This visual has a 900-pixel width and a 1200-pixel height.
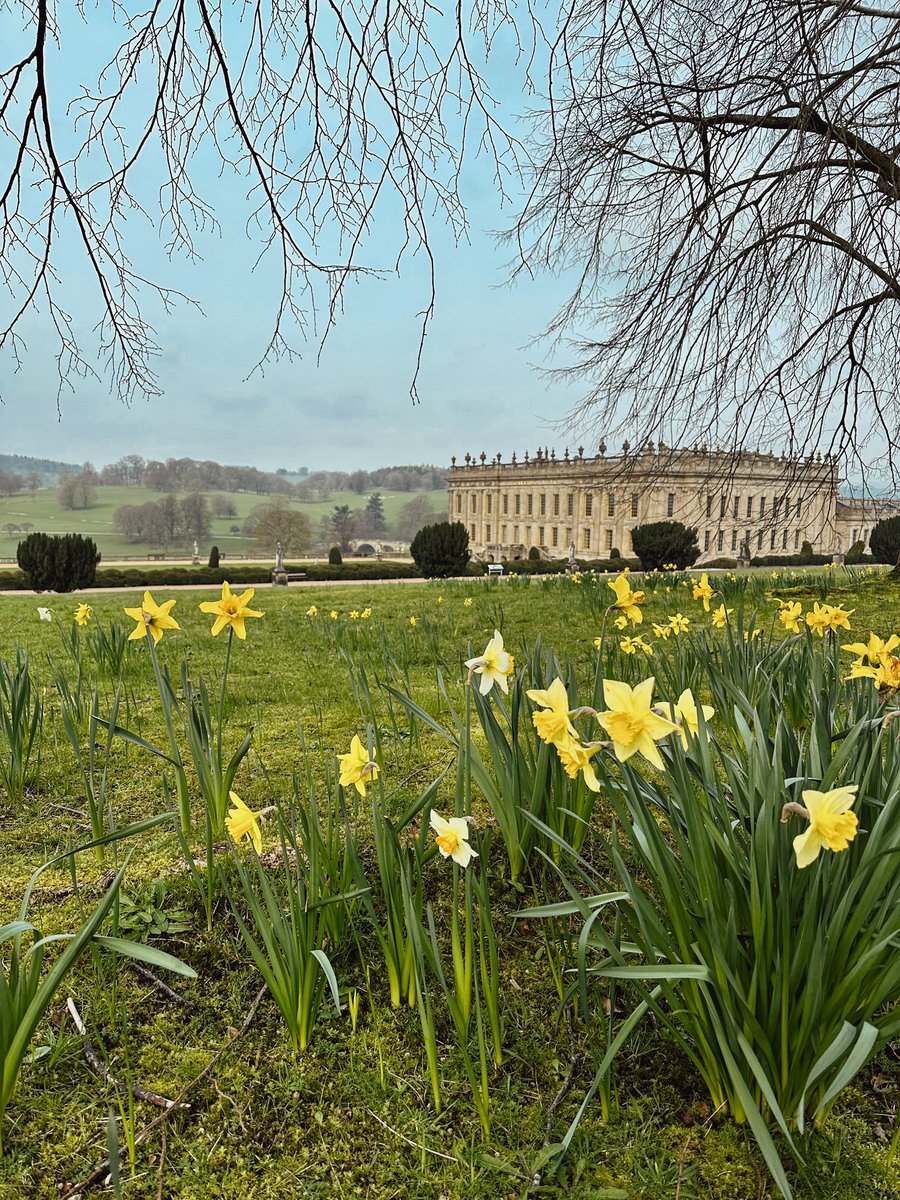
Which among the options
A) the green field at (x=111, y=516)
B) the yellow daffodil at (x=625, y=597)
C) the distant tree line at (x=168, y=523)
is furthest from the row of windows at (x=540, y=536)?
the yellow daffodil at (x=625, y=597)

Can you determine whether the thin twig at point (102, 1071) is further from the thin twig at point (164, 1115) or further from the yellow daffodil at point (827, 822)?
the yellow daffodil at point (827, 822)

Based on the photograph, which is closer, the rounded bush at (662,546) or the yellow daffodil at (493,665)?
the yellow daffodil at (493,665)

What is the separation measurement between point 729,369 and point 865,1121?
3.87 metres

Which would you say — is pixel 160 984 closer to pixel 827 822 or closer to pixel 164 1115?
pixel 164 1115

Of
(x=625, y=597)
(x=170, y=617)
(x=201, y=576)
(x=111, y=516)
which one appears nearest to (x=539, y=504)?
(x=201, y=576)

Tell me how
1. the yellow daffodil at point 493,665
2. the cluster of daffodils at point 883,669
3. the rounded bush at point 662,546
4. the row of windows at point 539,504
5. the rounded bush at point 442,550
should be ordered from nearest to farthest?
the yellow daffodil at point 493,665, the cluster of daffodils at point 883,669, the rounded bush at point 442,550, the rounded bush at point 662,546, the row of windows at point 539,504

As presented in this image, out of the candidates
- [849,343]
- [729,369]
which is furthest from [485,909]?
[849,343]

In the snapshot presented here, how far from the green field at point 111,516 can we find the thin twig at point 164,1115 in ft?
228

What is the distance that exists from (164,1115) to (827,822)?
40.9 inches

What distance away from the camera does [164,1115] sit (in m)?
1.07

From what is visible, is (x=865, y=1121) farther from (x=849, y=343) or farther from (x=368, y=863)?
(x=849, y=343)

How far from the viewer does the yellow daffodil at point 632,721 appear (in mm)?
943

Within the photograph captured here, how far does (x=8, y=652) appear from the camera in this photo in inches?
202

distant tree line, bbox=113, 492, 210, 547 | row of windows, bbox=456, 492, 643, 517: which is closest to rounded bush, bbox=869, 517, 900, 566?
row of windows, bbox=456, 492, 643, 517
